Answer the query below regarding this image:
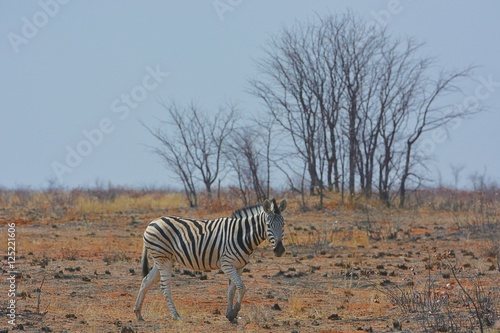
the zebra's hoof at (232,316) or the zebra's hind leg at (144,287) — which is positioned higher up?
the zebra's hind leg at (144,287)

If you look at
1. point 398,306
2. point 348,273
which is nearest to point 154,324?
point 398,306

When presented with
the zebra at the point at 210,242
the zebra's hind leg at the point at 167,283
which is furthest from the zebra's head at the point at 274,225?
the zebra's hind leg at the point at 167,283

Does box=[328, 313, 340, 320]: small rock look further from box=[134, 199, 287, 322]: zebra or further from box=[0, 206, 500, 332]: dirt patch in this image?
box=[134, 199, 287, 322]: zebra

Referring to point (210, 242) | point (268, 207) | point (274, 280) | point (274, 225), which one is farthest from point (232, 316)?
point (274, 280)

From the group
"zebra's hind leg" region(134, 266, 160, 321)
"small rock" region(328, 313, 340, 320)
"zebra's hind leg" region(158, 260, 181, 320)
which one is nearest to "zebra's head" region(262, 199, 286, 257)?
"small rock" region(328, 313, 340, 320)

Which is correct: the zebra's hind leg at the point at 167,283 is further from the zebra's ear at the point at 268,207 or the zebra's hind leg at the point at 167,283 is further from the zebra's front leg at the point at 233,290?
the zebra's ear at the point at 268,207

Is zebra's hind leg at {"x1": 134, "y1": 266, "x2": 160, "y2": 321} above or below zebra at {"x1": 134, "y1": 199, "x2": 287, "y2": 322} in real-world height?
below

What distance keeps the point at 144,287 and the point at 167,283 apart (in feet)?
1.05

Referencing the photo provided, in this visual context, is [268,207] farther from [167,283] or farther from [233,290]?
[167,283]

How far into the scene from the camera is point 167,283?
12773 mm

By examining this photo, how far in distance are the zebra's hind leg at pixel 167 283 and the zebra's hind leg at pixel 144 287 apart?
0.32ft

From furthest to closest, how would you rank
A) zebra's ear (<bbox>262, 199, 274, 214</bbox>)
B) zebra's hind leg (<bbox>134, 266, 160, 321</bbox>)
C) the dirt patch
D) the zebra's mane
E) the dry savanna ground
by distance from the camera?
the zebra's mane < zebra's ear (<bbox>262, 199, 274, 214</bbox>) < zebra's hind leg (<bbox>134, 266, 160, 321</bbox>) < the dirt patch < the dry savanna ground

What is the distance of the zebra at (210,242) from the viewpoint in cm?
1264

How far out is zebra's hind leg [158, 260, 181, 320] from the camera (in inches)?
494
